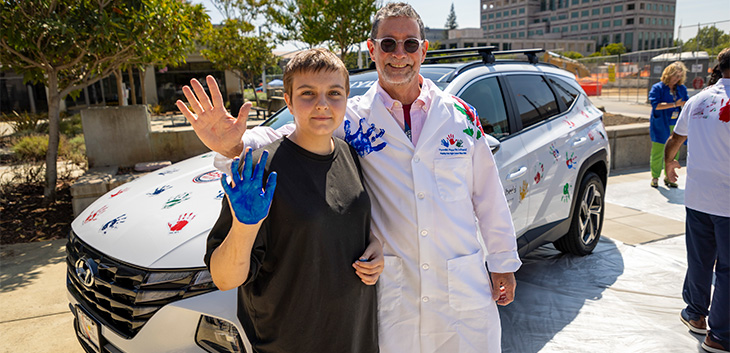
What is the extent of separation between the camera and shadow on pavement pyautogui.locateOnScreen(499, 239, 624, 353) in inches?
134

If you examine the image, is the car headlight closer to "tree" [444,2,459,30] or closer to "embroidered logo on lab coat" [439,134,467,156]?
"embroidered logo on lab coat" [439,134,467,156]

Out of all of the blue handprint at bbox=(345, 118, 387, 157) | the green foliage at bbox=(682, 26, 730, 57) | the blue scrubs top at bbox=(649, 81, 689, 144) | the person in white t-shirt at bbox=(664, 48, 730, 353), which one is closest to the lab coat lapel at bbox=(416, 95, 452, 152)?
the blue handprint at bbox=(345, 118, 387, 157)

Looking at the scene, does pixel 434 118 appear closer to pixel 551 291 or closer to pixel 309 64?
pixel 309 64

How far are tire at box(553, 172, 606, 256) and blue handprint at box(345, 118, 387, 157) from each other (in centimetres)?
301

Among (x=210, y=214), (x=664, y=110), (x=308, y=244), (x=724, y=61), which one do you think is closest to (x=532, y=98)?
(x=724, y=61)

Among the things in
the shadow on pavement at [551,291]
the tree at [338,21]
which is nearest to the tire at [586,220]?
the shadow on pavement at [551,291]

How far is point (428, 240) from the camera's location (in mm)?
1961

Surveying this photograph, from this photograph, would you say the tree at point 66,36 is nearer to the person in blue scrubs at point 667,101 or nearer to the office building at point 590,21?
the person in blue scrubs at point 667,101

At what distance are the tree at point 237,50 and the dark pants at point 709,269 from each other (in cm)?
1907

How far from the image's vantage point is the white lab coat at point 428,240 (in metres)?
1.97

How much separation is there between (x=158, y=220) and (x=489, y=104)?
2319 millimetres

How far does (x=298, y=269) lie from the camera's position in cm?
158

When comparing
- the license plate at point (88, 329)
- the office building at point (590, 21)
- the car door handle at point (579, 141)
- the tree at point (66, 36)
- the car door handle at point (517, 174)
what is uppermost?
the office building at point (590, 21)

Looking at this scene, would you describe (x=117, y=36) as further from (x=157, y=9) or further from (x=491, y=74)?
(x=491, y=74)
